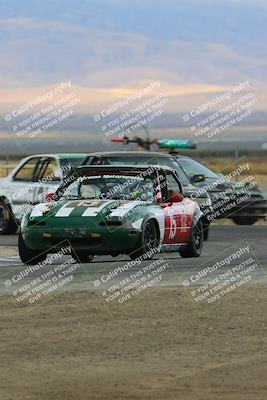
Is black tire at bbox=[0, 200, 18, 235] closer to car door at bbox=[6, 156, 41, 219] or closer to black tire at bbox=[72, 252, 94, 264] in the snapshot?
car door at bbox=[6, 156, 41, 219]

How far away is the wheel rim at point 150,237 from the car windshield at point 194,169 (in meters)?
8.88

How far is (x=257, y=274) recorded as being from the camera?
16.3 metres

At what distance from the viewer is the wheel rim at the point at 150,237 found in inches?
695

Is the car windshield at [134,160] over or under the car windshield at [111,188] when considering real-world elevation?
under

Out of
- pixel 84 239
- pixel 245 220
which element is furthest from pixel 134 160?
pixel 84 239

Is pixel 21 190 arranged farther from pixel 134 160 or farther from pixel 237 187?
pixel 237 187

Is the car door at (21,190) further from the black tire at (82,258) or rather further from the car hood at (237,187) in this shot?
the black tire at (82,258)

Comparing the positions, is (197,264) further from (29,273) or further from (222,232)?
(222,232)

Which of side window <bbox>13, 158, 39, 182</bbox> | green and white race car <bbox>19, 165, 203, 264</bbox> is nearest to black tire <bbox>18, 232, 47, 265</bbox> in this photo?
green and white race car <bbox>19, 165, 203, 264</bbox>

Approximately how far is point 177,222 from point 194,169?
346 inches

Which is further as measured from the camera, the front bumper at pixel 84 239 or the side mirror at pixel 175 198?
the side mirror at pixel 175 198

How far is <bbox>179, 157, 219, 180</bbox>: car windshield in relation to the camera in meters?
27.0

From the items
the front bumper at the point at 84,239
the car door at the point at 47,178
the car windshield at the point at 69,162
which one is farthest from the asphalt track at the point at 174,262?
the car windshield at the point at 69,162

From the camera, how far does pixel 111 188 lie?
1828 centimetres
